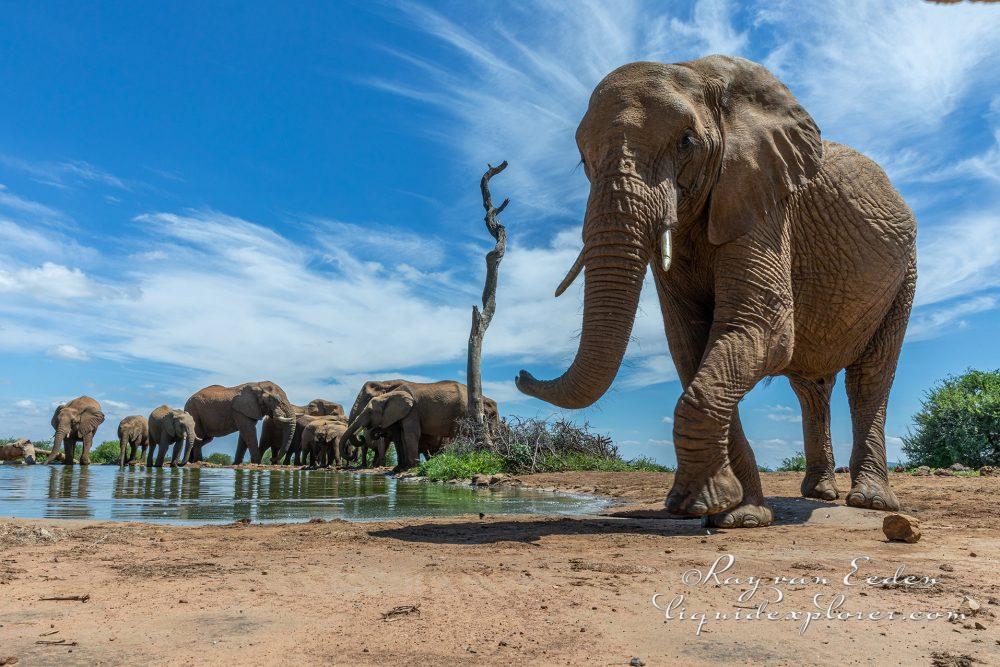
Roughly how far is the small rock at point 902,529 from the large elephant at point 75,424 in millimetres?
29012

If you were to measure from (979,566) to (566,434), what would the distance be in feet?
44.1

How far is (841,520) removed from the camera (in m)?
6.35

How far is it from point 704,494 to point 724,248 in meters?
1.88

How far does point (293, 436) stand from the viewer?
31.5 metres

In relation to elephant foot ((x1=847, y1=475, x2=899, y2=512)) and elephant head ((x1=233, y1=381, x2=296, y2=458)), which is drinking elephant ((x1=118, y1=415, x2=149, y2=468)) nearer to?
elephant head ((x1=233, y1=381, x2=296, y2=458))

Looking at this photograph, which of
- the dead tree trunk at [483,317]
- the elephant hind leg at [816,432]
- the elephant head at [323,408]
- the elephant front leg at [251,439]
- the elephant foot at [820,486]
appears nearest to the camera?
the elephant foot at [820,486]

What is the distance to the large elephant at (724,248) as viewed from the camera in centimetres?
526

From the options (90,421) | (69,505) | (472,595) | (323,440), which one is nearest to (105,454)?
(90,421)

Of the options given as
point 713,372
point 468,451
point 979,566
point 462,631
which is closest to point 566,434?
point 468,451

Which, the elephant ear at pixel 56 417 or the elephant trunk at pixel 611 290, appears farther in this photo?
the elephant ear at pixel 56 417

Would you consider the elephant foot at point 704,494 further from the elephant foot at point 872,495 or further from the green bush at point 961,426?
the green bush at point 961,426

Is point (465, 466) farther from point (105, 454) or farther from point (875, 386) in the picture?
point (105, 454)
